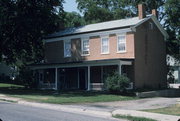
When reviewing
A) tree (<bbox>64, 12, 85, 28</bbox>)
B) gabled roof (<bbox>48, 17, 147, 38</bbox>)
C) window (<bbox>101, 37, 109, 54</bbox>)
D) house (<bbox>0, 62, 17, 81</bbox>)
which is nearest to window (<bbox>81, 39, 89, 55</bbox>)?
gabled roof (<bbox>48, 17, 147, 38</bbox>)

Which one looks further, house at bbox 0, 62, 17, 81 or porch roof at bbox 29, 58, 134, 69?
house at bbox 0, 62, 17, 81

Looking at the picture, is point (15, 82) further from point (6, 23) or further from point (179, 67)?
point (179, 67)

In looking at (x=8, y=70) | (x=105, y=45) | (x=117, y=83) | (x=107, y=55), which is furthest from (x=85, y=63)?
(x=8, y=70)

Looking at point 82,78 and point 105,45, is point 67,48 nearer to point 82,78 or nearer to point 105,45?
point 82,78

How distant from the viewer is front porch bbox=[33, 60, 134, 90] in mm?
36625

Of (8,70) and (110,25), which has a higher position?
(110,25)

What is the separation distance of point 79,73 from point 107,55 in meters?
5.59

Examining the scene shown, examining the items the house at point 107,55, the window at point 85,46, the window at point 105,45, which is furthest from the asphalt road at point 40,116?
the window at point 85,46

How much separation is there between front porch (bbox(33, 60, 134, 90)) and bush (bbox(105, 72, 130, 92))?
1303 millimetres

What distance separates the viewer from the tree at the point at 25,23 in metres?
38.5

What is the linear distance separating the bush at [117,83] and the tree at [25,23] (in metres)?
11.7

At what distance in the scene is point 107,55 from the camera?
1505 inches

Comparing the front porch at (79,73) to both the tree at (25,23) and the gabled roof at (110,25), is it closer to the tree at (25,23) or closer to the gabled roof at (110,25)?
the tree at (25,23)

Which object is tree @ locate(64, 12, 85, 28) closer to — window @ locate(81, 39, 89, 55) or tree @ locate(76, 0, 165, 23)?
tree @ locate(76, 0, 165, 23)
